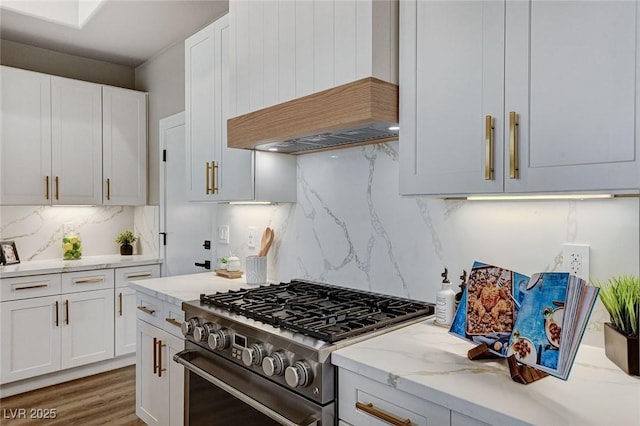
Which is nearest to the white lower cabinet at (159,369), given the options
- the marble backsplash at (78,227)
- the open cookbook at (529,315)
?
the open cookbook at (529,315)

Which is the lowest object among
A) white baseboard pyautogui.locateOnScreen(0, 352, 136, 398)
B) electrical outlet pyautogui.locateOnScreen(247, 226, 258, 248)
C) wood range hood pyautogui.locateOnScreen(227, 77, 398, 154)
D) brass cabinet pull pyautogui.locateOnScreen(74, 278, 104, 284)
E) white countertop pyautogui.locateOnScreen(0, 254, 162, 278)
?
white baseboard pyautogui.locateOnScreen(0, 352, 136, 398)

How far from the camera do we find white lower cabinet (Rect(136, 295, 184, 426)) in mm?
2162

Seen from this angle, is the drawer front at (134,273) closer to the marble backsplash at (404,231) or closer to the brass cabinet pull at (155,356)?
the marble backsplash at (404,231)

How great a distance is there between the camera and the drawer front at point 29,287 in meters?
3.02

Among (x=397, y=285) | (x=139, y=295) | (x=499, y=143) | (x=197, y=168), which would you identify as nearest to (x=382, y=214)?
(x=397, y=285)

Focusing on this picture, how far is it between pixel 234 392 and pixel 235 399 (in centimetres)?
5

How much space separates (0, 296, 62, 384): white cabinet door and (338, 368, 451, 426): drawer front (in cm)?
280

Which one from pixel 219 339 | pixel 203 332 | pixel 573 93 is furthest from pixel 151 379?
pixel 573 93

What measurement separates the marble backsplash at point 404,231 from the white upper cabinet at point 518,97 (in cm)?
34

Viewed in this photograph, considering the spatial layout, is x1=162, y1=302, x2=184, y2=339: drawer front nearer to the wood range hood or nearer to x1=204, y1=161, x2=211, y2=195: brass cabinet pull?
x1=204, y1=161, x2=211, y2=195: brass cabinet pull

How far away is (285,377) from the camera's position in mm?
1399

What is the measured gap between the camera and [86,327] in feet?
11.2

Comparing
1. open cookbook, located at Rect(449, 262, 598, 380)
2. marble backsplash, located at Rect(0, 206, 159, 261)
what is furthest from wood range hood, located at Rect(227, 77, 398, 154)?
marble backsplash, located at Rect(0, 206, 159, 261)

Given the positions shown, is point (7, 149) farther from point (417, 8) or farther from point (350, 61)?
point (417, 8)
